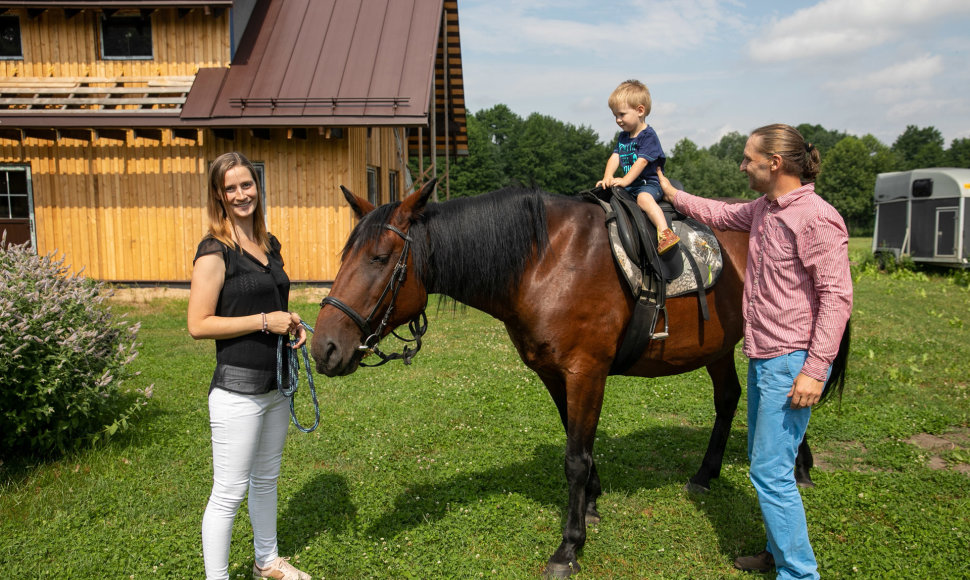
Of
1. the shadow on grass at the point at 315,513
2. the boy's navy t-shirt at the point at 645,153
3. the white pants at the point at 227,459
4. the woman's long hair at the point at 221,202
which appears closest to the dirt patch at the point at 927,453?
the boy's navy t-shirt at the point at 645,153

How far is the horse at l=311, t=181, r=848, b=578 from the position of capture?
296 centimetres

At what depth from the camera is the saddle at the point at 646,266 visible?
338 centimetres

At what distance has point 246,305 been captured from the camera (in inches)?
112

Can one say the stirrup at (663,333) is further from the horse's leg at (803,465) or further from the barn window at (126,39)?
the barn window at (126,39)

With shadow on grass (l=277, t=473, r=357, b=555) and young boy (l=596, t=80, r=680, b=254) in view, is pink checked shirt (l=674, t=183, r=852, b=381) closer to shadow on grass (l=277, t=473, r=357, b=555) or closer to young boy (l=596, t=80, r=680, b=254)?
young boy (l=596, t=80, r=680, b=254)

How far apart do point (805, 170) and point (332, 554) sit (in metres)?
3.37

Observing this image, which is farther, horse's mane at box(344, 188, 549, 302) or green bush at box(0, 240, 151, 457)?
green bush at box(0, 240, 151, 457)

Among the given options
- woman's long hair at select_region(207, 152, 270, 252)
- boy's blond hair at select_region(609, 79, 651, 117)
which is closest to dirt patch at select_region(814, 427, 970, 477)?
boy's blond hair at select_region(609, 79, 651, 117)

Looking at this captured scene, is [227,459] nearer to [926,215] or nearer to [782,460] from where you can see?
[782,460]

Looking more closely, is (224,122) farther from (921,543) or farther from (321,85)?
(921,543)

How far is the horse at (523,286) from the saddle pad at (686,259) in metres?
0.07

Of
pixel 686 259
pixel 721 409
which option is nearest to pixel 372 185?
pixel 721 409

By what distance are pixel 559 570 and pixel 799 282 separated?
6.67 feet

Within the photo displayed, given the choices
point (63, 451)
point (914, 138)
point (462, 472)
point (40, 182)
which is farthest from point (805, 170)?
point (914, 138)
